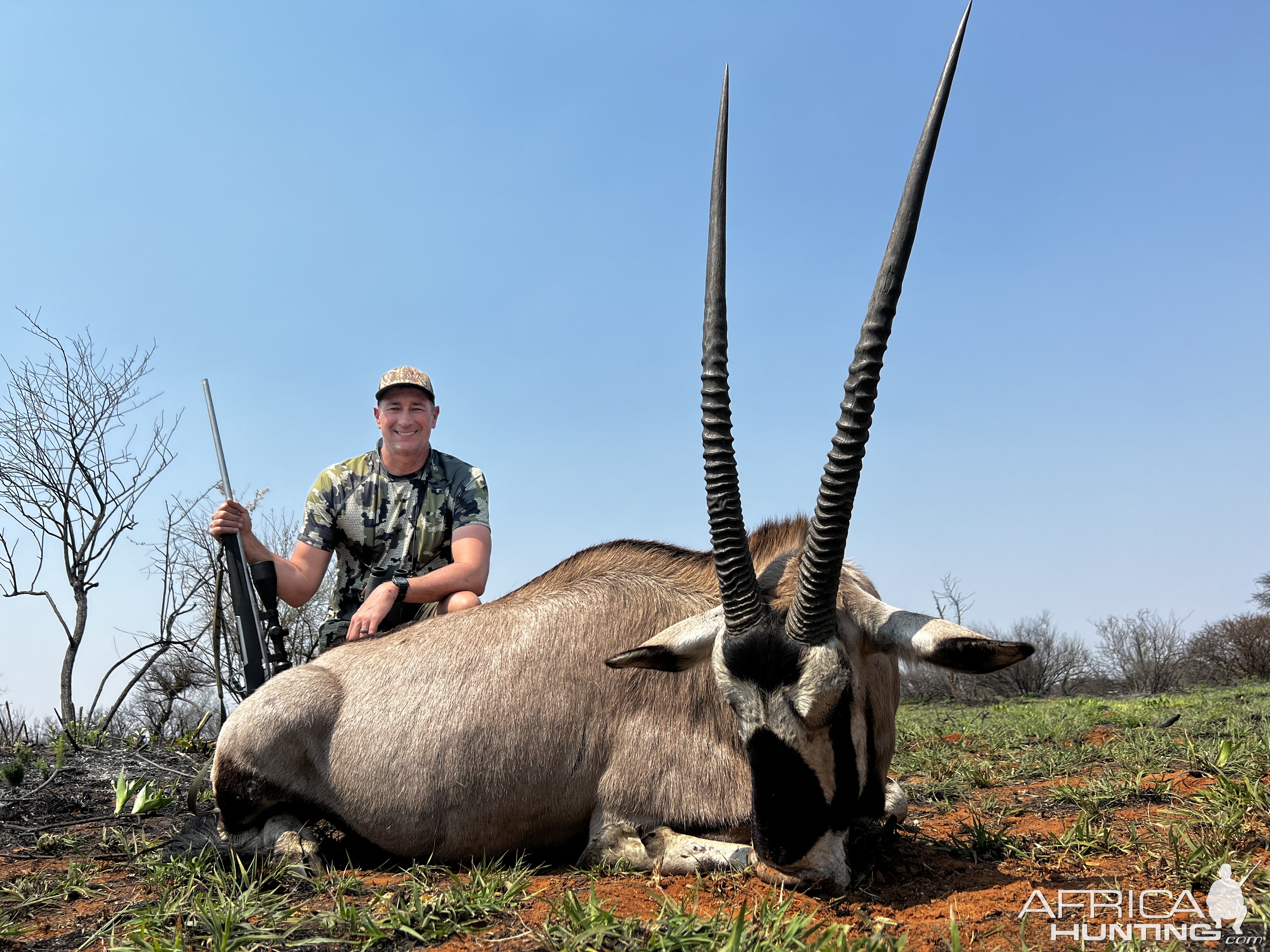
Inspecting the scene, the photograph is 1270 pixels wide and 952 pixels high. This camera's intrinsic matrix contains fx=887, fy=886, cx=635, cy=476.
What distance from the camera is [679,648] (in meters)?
4.03

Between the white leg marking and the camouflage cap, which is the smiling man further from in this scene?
the white leg marking

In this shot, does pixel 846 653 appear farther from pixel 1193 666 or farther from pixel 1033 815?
pixel 1193 666

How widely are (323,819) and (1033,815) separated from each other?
3837mm

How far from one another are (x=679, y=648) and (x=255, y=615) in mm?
3827

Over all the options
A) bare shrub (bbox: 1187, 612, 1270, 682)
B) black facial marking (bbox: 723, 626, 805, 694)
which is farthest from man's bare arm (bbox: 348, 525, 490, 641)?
bare shrub (bbox: 1187, 612, 1270, 682)

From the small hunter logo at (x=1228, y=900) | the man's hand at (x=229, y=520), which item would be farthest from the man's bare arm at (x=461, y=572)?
the small hunter logo at (x=1228, y=900)

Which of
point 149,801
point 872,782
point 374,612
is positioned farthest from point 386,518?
point 872,782

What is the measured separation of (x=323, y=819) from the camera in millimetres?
4664

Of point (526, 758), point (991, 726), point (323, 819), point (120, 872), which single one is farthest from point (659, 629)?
point (991, 726)

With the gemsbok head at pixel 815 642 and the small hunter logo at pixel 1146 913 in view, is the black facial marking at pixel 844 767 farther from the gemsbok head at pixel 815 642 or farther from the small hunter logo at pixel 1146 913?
the small hunter logo at pixel 1146 913

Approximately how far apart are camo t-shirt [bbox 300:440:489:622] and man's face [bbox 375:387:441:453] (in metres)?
0.22

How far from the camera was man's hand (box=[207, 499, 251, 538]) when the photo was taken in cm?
638

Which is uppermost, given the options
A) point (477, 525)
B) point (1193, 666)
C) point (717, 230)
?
point (717, 230)

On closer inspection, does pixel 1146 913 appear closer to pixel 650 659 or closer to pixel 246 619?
pixel 650 659
